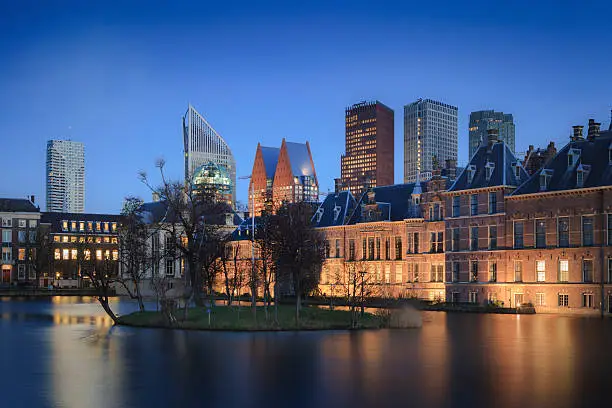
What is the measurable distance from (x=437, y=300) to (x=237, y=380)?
62.5 metres

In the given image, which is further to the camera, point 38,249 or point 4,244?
point 4,244

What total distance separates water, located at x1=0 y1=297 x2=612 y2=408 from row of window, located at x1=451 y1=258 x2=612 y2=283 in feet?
73.9

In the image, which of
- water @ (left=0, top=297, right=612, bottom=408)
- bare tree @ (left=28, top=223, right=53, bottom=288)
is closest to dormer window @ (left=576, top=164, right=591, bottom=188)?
water @ (left=0, top=297, right=612, bottom=408)

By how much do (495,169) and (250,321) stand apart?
135ft

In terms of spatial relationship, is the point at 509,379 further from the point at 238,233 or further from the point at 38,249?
the point at 38,249

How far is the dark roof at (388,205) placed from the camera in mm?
102125

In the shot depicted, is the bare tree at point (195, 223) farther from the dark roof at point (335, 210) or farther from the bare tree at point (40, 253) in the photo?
the bare tree at point (40, 253)

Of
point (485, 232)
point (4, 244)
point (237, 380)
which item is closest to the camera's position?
point (237, 380)

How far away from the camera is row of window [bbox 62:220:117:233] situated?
179 meters

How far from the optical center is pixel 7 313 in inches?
2995

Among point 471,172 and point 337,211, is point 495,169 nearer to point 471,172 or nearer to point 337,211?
point 471,172

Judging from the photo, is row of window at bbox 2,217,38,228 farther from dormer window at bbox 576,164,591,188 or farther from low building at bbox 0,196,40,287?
dormer window at bbox 576,164,591,188

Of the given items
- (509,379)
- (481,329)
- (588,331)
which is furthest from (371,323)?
(509,379)

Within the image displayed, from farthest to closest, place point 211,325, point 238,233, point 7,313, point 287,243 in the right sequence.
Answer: point 238,233
point 7,313
point 287,243
point 211,325
